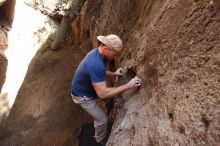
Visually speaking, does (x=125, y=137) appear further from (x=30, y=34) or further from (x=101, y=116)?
(x=30, y=34)

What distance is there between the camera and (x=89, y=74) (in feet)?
16.9

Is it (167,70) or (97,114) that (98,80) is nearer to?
(97,114)

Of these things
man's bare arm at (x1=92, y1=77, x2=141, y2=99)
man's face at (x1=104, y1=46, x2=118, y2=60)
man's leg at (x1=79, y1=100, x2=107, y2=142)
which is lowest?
man's leg at (x1=79, y1=100, x2=107, y2=142)

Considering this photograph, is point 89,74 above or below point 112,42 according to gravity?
below

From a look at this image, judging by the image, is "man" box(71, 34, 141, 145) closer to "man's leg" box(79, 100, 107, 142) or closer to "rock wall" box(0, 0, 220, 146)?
"man's leg" box(79, 100, 107, 142)

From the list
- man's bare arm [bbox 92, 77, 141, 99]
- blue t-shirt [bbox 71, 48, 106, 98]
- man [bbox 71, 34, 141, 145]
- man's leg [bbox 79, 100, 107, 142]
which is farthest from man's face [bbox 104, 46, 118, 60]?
man's leg [bbox 79, 100, 107, 142]

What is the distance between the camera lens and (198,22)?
391 cm

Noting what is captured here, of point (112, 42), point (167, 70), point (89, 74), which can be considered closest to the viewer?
point (167, 70)

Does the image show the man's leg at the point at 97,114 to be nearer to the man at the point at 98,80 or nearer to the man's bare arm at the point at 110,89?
the man at the point at 98,80

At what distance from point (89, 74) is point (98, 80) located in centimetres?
26

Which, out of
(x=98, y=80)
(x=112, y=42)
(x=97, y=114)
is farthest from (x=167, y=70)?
(x=97, y=114)

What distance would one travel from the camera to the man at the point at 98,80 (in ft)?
15.6

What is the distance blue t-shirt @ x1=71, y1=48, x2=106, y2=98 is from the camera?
4.95 metres

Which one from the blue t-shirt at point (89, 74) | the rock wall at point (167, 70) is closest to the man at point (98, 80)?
the blue t-shirt at point (89, 74)
